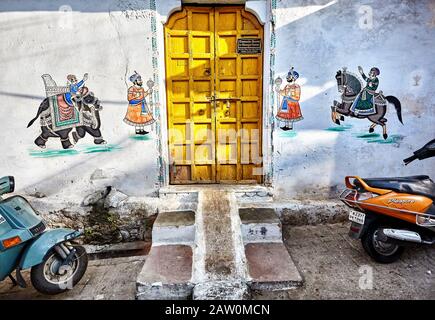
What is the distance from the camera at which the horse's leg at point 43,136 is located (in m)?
4.35

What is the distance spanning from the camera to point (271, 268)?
3391 mm

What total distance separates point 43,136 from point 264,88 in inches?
123

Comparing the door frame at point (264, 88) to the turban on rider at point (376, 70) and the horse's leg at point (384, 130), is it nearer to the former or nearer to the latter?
the turban on rider at point (376, 70)

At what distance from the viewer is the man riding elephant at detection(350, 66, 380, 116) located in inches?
174

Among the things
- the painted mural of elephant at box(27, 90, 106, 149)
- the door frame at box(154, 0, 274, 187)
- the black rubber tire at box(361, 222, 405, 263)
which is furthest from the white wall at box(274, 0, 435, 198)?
the painted mural of elephant at box(27, 90, 106, 149)

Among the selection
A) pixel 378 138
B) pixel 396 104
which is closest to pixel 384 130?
pixel 378 138

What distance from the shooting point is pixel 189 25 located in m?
4.42

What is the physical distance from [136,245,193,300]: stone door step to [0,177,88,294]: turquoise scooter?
28.1 inches

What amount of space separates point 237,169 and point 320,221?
139 cm

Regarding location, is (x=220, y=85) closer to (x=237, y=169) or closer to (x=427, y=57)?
(x=237, y=169)

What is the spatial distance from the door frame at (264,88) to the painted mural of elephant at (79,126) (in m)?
0.84

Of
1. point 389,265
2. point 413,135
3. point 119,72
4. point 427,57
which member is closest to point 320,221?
point 389,265

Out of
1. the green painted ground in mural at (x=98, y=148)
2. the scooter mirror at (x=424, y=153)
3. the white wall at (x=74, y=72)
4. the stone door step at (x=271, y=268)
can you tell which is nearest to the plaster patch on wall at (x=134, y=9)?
the white wall at (x=74, y=72)

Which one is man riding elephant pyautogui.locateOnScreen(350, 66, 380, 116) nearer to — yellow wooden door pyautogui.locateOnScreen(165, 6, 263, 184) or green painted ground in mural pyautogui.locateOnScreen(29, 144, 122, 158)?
yellow wooden door pyautogui.locateOnScreen(165, 6, 263, 184)
